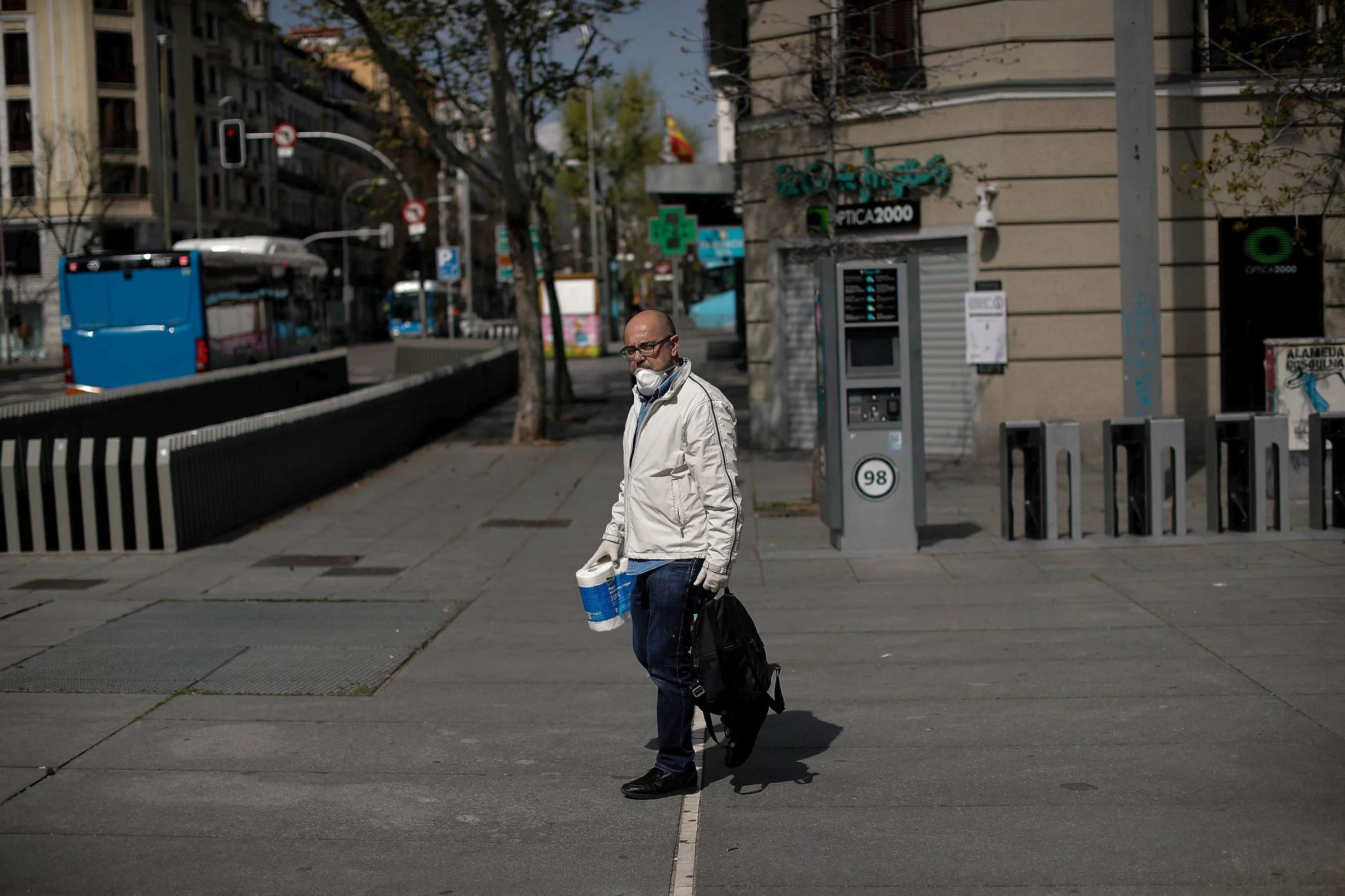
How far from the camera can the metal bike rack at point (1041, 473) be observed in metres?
10.8

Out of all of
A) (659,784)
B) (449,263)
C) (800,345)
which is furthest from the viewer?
(449,263)

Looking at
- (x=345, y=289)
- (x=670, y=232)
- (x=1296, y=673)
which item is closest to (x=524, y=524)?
(x=1296, y=673)

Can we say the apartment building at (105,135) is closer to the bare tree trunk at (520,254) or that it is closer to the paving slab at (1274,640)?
the bare tree trunk at (520,254)

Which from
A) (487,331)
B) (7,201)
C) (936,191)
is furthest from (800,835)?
(7,201)

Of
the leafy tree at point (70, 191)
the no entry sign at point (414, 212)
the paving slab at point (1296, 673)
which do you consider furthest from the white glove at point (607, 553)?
the leafy tree at point (70, 191)

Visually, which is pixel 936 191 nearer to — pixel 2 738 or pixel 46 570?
pixel 46 570

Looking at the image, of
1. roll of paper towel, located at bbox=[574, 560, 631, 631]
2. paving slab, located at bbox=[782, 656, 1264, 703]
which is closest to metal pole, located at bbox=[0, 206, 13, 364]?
paving slab, located at bbox=[782, 656, 1264, 703]

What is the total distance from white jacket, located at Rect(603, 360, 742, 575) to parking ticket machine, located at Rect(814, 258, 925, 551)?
5.62 meters

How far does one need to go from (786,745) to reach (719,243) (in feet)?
129

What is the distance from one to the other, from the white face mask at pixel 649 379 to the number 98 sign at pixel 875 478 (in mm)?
5851

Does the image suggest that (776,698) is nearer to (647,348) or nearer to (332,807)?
(647,348)

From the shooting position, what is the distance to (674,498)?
5.24 meters

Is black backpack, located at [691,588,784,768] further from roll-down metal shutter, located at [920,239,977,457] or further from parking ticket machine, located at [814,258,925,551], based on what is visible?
roll-down metal shutter, located at [920,239,977,457]

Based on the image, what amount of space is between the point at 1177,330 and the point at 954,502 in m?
4.27
